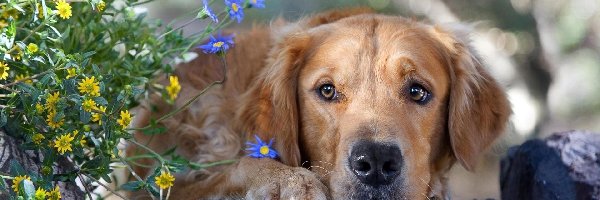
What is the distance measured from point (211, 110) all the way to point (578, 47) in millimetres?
4384

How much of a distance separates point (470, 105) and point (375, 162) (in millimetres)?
986

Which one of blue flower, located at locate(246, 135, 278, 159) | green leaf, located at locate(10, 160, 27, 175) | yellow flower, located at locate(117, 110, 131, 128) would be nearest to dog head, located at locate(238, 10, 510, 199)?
blue flower, located at locate(246, 135, 278, 159)

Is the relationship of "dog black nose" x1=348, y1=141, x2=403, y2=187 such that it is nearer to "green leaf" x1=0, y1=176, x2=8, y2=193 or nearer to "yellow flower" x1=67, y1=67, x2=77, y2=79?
"yellow flower" x1=67, y1=67, x2=77, y2=79

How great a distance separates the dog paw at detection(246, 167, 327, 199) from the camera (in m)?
3.36

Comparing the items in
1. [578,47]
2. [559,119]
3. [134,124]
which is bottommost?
[559,119]

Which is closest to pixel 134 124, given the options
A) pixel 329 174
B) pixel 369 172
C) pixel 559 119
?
pixel 329 174

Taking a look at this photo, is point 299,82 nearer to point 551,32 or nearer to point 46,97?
point 46,97

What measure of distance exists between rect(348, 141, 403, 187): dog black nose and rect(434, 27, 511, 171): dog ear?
2.41 feet

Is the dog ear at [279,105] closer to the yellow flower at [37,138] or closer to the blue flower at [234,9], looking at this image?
the blue flower at [234,9]

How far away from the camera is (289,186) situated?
11.1 ft

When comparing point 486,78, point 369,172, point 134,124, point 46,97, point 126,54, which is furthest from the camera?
point 134,124

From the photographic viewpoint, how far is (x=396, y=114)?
3621 millimetres

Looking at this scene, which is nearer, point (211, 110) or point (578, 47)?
point (211, 110)

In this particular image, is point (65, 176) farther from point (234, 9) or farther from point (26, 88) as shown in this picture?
point (234, 9)
